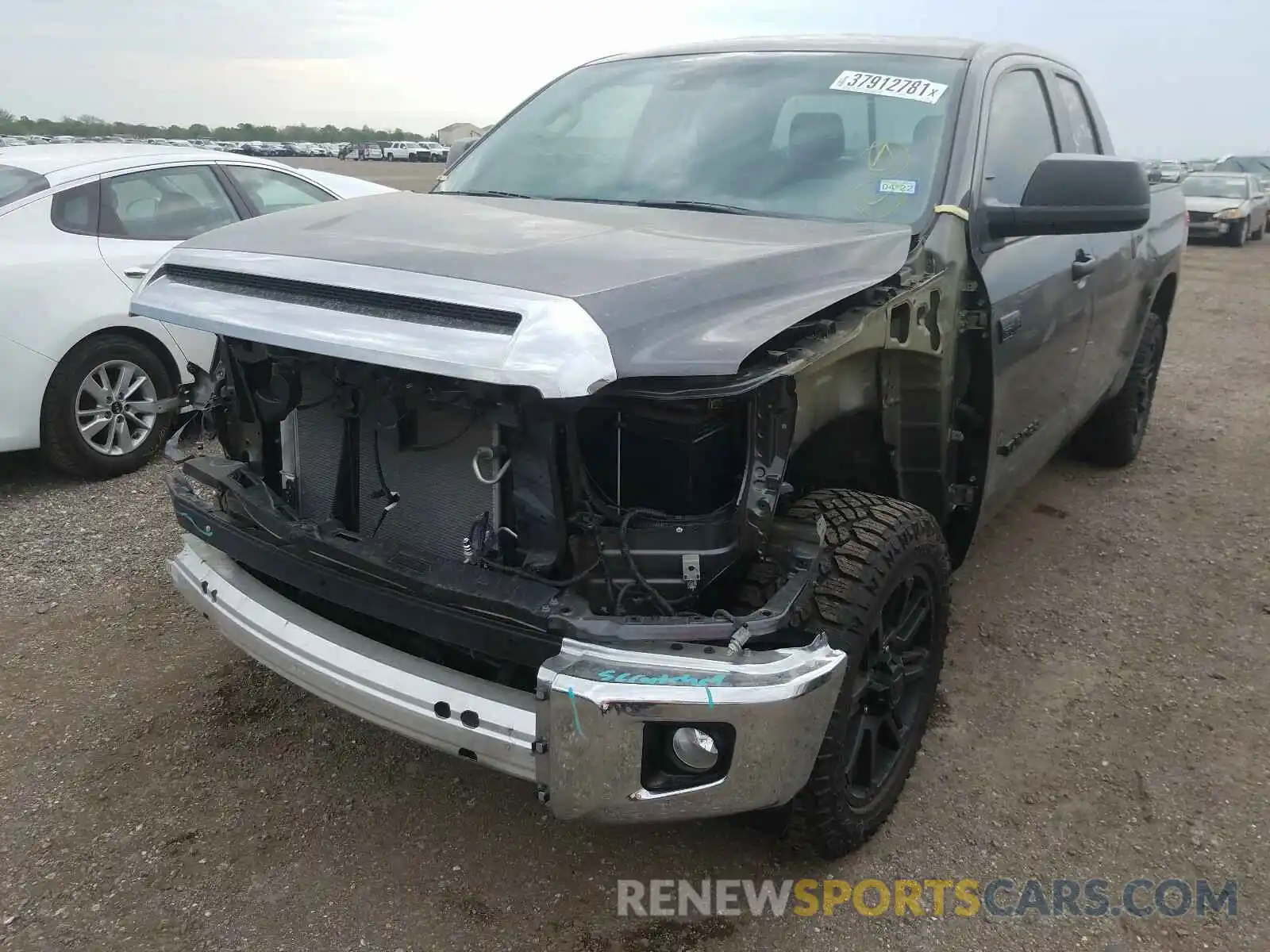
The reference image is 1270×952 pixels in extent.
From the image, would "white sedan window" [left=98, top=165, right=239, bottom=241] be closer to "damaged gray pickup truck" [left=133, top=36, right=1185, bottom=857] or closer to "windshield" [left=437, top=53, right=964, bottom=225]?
"windshield" [left=437, top=53, right=964, bottom=225]

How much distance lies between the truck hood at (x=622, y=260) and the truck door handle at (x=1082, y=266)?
47.8 inches

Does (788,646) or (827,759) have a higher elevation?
(788,646)

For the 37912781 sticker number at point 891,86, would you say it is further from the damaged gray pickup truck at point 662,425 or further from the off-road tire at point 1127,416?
the off-road tire at point 1127,416

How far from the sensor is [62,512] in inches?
184

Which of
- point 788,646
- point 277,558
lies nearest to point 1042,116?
point 788,646

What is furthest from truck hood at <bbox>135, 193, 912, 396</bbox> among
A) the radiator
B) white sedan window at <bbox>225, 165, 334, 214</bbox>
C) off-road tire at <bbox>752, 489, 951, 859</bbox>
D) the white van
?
the white van

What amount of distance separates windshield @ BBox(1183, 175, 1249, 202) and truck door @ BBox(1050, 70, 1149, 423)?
16.9m

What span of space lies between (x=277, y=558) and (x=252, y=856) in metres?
0.77

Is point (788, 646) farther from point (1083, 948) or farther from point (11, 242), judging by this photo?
point (11, 242)

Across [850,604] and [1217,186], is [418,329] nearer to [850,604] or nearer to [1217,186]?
[850,604]

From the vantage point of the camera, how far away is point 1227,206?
59.8ft

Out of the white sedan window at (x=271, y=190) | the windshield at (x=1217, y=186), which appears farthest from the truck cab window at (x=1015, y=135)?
the windshield at (x=1217, y=186)

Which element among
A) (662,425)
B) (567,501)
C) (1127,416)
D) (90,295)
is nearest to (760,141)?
(662,425)

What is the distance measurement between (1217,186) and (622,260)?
21077 mm
